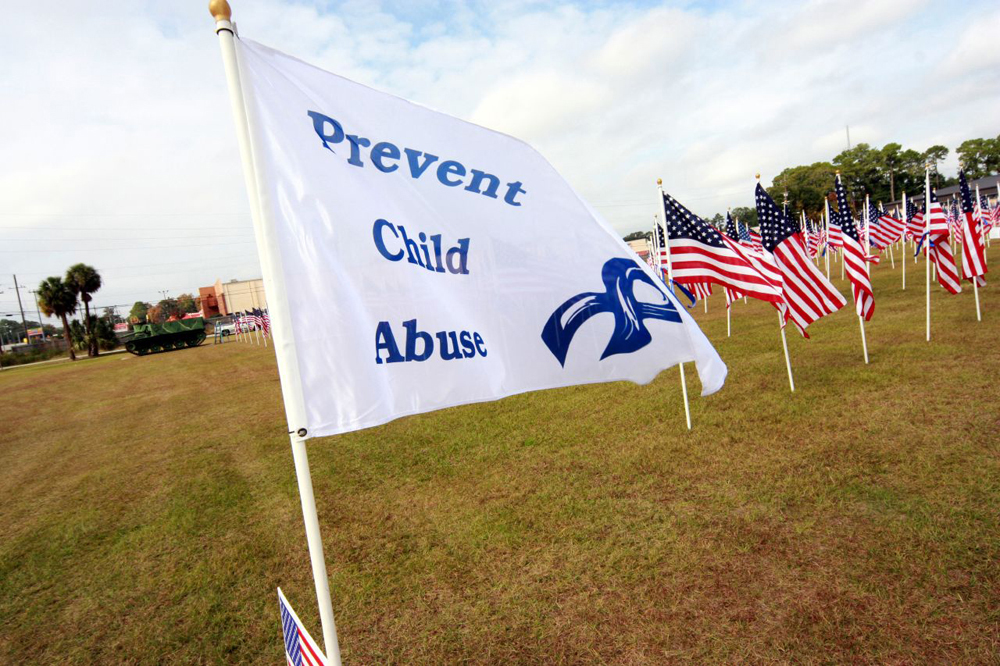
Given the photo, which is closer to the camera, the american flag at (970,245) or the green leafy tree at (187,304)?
the american flag at (970,245)

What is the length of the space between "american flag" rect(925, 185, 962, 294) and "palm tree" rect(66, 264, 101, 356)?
2817 inches

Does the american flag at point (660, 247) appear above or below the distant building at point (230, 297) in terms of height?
below

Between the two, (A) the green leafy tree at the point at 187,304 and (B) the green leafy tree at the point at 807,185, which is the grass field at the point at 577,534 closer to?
(B) the green leafy tree at the point at 807,185

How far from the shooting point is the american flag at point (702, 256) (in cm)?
671

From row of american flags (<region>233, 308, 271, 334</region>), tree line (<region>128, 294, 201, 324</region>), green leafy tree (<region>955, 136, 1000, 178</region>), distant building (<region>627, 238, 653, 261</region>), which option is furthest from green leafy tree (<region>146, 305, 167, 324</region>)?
green leafy tree (<region>955, 136, 1000, 178</region>)

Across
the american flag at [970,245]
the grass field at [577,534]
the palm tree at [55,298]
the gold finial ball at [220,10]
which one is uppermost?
the palm tree at [55,298]

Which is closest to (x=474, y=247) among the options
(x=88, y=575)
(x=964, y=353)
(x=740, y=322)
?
(x=88, y=575)

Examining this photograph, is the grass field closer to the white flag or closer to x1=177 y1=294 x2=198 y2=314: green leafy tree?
the white flag

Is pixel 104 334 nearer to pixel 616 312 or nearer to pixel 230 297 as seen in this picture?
pixel 230 297

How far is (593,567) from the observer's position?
14.0 feet

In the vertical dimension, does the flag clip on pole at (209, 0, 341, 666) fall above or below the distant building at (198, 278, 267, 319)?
below

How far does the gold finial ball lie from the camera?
2033 millimetres

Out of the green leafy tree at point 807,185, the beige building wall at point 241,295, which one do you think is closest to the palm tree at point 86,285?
the beige building wall at point 241,295

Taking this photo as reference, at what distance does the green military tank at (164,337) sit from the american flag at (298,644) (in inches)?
2093
